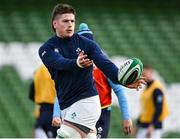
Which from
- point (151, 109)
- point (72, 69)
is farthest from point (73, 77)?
point (151, 109)

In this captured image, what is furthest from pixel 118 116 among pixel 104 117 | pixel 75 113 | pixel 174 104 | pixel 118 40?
pixel 75 113

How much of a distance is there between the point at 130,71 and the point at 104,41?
9.71 m

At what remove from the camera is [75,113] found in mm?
5840

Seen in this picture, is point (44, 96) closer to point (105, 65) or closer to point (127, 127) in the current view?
point (127, 127)

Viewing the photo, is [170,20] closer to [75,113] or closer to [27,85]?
[27,85]

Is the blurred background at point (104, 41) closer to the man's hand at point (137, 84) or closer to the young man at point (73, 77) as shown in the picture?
the young man at point (73, 77)

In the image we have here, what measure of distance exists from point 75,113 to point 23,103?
7.56 m

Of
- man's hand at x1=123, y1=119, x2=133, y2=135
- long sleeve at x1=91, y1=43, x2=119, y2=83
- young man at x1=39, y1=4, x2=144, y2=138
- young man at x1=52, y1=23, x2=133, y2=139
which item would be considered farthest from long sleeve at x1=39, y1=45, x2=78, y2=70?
man's hand at x1=123, y1=119, x2=133, y2=135

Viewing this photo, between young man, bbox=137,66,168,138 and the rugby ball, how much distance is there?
5.30 meters

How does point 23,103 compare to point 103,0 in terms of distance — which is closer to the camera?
point 23,103

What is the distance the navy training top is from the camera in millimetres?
5785

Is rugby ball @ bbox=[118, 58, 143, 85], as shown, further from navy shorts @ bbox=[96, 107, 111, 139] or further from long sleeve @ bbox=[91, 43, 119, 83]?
navy shorts @ bbox=[96, 107, 111, 139]

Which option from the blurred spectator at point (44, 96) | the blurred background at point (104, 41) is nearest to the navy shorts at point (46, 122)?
the blurred spectator at point (44, 96)

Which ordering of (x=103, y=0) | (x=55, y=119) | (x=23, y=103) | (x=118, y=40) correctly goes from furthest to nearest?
(x=103, y=0), (x=118, y=40), (x=23, y=103), (x=55, y=119)
